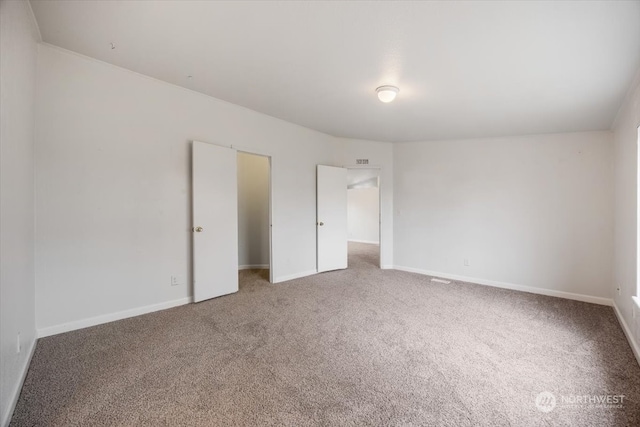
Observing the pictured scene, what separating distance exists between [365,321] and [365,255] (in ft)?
13.4

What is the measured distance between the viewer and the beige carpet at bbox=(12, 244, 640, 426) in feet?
5.45

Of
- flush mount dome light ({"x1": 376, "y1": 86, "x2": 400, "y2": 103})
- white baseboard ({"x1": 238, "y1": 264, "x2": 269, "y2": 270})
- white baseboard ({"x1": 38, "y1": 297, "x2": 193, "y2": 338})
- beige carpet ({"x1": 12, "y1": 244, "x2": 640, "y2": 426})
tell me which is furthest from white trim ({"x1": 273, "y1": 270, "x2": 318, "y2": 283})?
flush mount dome light ({"x1": 376, "y1": 86, "x2": 400, "y2": 103})

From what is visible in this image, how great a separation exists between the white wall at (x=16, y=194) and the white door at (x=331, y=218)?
3659 millimetres

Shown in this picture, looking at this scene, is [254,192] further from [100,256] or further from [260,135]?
[100,256]

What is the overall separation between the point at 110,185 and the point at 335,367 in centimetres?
277

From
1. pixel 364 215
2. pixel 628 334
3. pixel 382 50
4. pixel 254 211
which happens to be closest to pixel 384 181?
pixel 254 211

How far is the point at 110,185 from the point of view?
281 cm

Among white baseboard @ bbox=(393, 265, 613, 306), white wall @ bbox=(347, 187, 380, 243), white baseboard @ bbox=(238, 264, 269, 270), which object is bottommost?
white baseboard @ bbox=(393, 265, 613, 306)

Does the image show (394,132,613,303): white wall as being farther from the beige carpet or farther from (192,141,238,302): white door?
(192,141,238,302): white door

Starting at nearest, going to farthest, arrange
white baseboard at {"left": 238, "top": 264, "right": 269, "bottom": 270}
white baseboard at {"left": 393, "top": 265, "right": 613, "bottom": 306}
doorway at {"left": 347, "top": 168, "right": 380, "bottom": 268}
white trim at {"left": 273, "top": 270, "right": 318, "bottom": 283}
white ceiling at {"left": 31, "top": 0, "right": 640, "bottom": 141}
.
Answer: white ceiling at {"left": 31, "top": 0, "right": 640, "bottom": 141}
white baseboard at {"left": 393, "top": 265, "right": 613, "bottom": 306}
white trim at {"left": 273, "top": 270, "right": 318, "bottom": 283}
white baseboard at {"left": 238, "top": 264, "right": 269, "bottom": 270}
doorway at {"left": 347, "top": 168, "right": 380, "bottom": 268}

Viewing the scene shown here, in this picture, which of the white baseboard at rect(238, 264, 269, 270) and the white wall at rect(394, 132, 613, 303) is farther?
the white baseboard at rect(238, 264, 269, 270)

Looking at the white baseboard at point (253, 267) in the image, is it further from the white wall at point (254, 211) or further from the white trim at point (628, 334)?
the white trim at point (628, 334)

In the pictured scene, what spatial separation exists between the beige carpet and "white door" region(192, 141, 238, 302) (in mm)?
314

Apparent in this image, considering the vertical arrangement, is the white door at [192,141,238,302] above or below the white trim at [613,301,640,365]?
above
